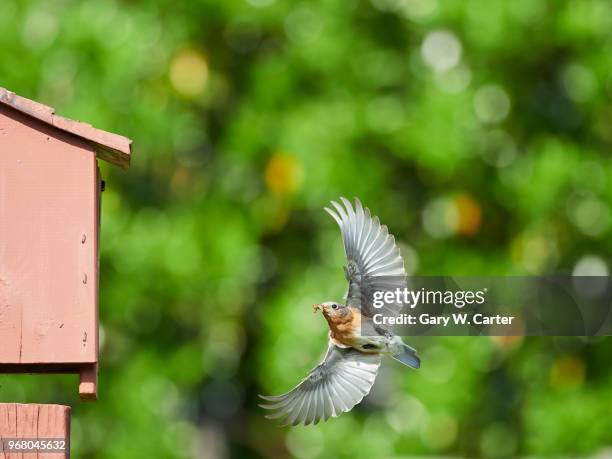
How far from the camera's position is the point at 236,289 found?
6797 millimetres

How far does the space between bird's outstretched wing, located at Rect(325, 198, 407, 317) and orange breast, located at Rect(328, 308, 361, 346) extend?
0.5 inches

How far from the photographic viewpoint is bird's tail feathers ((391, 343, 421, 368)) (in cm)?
167

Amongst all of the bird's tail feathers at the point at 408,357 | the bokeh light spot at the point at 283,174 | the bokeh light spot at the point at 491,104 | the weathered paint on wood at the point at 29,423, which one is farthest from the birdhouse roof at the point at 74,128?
the bokeh light spot at the point at 491,104

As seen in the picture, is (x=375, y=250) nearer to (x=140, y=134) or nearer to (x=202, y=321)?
(x=140, y=134)

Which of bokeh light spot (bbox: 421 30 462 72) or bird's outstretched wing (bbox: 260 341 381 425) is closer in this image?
bird's outstretched wing (bbox: 260 341 381 425)

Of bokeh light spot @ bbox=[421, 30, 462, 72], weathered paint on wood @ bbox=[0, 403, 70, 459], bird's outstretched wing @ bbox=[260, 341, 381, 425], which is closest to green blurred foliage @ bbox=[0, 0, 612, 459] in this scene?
bokeh light spot @ bbox=[421, 30, 462, 72]

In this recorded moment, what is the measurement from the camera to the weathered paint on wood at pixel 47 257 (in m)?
1.98

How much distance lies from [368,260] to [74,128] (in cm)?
57

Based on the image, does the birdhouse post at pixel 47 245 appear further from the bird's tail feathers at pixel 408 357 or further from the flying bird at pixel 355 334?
the bird's tail feathers at pixel 408 357

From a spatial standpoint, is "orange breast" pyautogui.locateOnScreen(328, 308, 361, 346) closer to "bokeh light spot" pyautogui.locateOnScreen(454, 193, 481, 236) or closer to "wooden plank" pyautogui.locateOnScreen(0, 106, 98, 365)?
"wooden plank" pyautogui.locateOnScreen(0, 106, 98, 365)

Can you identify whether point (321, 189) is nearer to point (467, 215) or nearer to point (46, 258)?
point (467, 215)

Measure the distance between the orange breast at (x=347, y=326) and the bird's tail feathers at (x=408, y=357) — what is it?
64 mm

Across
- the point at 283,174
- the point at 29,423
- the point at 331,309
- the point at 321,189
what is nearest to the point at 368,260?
the point at 331,309

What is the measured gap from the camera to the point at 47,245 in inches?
78.2
